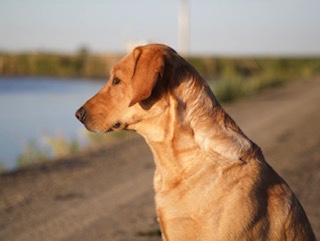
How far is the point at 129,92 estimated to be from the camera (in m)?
4.57

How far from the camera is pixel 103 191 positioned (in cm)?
958

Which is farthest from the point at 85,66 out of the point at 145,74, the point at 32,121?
the point at 145,74

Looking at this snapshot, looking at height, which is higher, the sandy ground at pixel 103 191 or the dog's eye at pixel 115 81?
the dog's eye at pixel 115 81

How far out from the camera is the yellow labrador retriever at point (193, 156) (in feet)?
13.7

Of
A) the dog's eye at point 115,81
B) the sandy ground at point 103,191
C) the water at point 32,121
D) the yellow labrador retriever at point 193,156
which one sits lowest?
the water at point 32,121

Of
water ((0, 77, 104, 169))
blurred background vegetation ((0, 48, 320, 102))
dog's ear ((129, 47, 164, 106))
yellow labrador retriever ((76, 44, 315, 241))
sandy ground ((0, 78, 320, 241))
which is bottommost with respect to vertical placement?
blurred background vegetation ((0, 48, 320, 102))

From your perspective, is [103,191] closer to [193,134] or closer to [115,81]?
[115,81]

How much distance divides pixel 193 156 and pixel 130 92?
0.70m

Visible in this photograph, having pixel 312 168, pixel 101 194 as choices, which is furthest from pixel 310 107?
pixel 101 194

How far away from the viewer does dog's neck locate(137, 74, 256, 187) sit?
172 inches

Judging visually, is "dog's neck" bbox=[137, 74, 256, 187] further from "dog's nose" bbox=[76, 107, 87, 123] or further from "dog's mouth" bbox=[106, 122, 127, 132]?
"dog's nose" bbox=[76, 107, 87, 123]

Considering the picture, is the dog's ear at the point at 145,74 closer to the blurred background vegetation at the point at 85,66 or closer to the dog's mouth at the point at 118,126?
the dog's mouth at the point at 118,126

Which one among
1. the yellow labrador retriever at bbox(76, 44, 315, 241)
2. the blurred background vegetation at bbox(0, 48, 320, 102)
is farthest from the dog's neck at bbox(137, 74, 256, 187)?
the blurred background vegetation at bbox(0, 48, 320, 102)

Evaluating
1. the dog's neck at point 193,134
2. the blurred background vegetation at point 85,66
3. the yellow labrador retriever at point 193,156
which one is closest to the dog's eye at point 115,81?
the yellow labrador retriever at point 193,156
